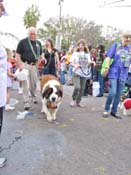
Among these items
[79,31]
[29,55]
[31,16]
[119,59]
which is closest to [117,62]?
[119,59]

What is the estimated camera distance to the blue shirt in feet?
26.7

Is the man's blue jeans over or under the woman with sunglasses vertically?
under

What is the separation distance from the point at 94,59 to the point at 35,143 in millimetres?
7820

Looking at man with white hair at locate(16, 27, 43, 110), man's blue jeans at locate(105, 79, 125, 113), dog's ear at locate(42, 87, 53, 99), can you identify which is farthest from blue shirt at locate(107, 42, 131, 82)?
man with white hair at locate(16, 27, 43, 110)

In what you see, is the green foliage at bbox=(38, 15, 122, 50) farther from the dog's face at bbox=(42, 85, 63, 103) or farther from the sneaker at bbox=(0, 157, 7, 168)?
the sneaker at bbox=(0, 157, 7, 168)

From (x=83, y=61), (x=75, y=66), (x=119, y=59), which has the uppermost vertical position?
(x=119, y=59)

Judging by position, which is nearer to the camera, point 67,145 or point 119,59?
point 67,145

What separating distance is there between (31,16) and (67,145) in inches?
1488

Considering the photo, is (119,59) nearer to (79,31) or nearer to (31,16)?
(31,16)

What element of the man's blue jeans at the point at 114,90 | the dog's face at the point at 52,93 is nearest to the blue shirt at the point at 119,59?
the man's blue jeans at the point at 114,90

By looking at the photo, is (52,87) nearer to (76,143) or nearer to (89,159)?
(76,143)

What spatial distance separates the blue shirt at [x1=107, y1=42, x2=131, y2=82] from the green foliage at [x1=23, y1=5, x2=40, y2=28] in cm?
3322

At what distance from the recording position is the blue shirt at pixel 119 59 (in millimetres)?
8141

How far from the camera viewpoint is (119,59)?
8.18 m
